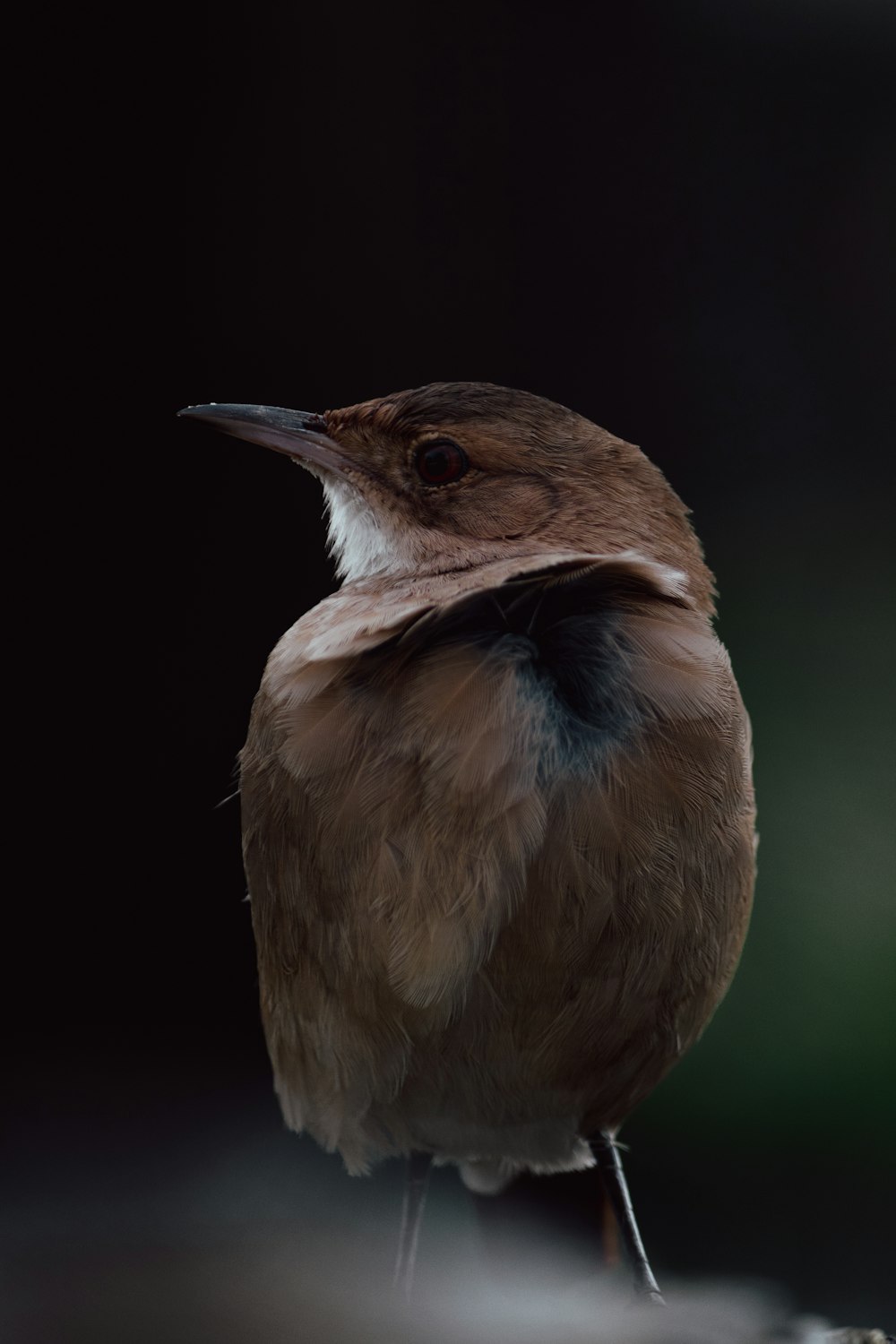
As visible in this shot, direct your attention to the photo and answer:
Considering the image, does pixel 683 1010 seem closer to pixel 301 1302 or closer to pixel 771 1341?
pixel 771 1341

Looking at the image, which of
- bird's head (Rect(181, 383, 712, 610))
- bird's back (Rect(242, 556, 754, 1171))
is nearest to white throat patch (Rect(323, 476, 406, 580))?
bird's head (Rect(181, 383, 712, 610))

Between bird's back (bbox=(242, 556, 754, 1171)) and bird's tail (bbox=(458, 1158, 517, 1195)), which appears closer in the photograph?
bird's back (bbox=(242, 556, 754, 1171))

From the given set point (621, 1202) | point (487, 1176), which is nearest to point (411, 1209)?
point (487, 1176)

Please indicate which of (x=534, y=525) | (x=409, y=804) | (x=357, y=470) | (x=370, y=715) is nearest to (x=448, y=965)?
(x=409, y=804)

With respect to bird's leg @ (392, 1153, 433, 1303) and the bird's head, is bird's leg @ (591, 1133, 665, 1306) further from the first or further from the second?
the bird's head

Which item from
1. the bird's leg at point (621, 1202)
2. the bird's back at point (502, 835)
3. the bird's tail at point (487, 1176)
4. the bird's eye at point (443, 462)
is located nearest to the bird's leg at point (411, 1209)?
the bird's tail at point (487, 1176)

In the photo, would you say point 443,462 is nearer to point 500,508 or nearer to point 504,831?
point 500,508
